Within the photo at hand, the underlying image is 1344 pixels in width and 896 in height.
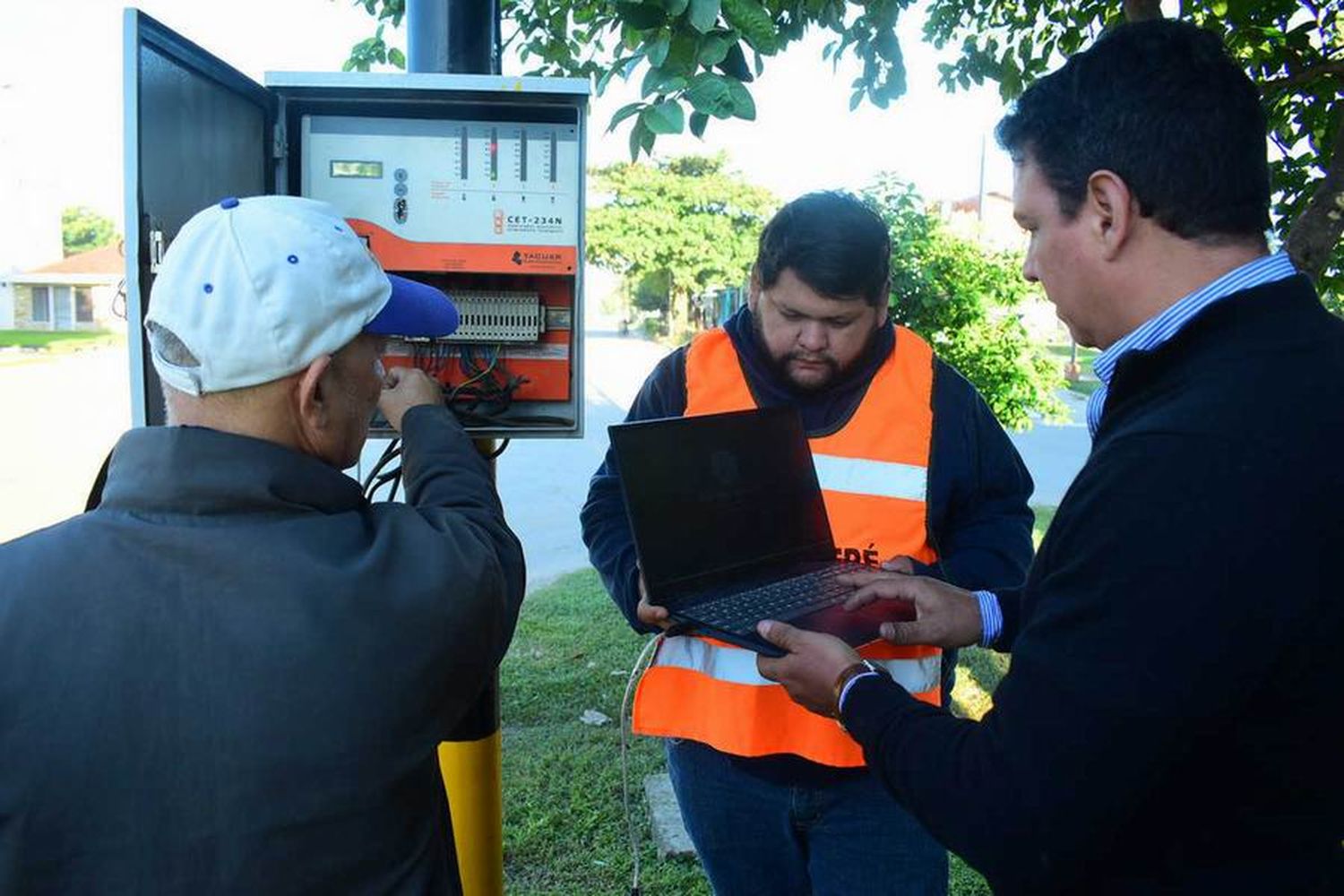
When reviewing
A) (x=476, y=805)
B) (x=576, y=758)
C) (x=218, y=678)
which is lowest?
(x=576, y=758)

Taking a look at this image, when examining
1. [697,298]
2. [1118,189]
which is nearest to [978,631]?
[1118,189]

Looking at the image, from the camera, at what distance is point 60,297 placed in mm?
59219

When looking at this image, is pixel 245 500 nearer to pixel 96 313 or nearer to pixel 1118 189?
pixel 1118 189

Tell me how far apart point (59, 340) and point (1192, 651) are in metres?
52.4

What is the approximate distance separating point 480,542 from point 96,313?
67604 millimetres

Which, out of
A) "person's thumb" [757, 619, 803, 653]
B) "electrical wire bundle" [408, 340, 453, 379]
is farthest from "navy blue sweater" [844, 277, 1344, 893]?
"electrical wire bundle" [408, 340, 453, 379]

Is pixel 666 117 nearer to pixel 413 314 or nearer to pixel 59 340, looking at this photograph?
pixel 413 314

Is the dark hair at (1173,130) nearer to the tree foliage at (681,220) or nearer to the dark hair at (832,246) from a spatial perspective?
the dark hair at (832,246)

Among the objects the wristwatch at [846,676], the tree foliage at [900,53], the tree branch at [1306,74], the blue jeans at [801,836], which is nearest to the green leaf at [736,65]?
the tree foliage at [900,53]

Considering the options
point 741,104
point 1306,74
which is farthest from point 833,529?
point 1306,74

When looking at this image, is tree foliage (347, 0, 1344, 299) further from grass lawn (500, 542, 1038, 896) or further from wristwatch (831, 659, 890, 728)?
grass lawn (500, 542, 1038, 896)

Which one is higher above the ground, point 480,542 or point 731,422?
point 731,422

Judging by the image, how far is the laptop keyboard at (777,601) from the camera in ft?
5.39

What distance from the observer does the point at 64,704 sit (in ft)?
3.47
